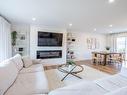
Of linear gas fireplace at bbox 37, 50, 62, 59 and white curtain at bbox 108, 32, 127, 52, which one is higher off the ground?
white curtain at bbox 108, 32, 127, 52

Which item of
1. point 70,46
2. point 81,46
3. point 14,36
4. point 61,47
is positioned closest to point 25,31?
point 14,36

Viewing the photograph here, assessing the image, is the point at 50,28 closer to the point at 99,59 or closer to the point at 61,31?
the point at 61,31

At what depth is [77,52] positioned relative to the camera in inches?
296

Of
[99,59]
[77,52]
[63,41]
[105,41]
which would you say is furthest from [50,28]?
[105,41]

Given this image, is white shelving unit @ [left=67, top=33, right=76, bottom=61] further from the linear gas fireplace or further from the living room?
the linear gas fireplace

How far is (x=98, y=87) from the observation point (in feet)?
5.91

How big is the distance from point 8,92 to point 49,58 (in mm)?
4187

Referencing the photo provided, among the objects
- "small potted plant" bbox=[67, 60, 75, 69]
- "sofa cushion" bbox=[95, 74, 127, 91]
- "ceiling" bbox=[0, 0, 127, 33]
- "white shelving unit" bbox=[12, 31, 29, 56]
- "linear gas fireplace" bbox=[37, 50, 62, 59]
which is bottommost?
"sofa cushion" bbox=[95, 74, 127, 91]

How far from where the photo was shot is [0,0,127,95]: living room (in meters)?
1.88

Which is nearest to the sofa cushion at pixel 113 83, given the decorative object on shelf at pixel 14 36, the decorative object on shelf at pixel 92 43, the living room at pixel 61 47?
the living room at pixel 61 47

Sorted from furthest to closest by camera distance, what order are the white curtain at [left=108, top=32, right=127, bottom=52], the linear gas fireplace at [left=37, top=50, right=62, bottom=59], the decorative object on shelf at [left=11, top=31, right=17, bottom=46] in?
the white curtain at [left=108, top=32, right=127, bottom=52], the linear gas fireplace at [left=37, top=50, right=62, bottom=59], the decorative object on shelf at [left=11, top=31, right=17, bottom=46]

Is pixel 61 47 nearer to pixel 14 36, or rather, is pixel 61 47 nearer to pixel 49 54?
pixel 49 54

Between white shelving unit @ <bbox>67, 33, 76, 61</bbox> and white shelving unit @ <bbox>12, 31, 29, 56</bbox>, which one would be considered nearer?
white shelving unit @ <bbox>12, 31, 29, 56</bbox>

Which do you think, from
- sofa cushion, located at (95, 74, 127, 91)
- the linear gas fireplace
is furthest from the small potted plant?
the linear gas fireplace
